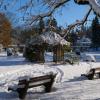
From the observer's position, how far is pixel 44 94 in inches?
509

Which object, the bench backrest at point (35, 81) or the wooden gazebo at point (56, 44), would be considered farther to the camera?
the wooden gazebo at point (56, 44)

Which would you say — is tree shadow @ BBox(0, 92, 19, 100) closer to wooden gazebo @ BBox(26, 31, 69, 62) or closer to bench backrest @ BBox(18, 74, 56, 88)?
bench backrest @ BBox(18, 74, 56, 88)

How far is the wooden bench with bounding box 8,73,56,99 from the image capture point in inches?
479

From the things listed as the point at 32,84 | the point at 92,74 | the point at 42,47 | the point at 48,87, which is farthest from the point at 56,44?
the point at 32,84

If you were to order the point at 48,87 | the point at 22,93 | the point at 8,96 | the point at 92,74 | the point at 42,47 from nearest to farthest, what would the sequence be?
the point at 22,93 → the point at 8,96 → the point at 48,87 → the point at 92,74 → the point at 42,47

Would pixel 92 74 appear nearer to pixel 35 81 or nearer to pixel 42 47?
pixel 35 81

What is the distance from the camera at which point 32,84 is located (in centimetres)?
1280

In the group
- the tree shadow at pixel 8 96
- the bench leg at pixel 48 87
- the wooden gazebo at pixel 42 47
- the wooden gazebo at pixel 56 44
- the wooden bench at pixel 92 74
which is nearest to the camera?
the tree shadow at pixel 8 96

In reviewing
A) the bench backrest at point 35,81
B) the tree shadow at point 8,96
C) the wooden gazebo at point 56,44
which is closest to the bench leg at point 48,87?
the bench backrest at point 35,81

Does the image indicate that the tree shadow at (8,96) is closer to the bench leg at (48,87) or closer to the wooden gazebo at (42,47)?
the bench leg at (48,87)

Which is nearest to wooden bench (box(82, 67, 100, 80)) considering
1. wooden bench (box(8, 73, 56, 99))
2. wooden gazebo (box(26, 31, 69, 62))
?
wooden bench (box(8, 73, 56, 99))

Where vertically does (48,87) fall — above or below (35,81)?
below

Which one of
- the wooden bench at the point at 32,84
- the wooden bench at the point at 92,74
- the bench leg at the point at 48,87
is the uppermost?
the wooden bench at the point at 32,84

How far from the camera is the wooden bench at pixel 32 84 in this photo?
1216cm
